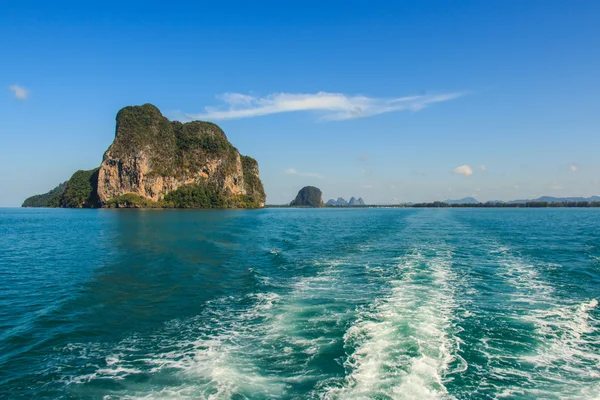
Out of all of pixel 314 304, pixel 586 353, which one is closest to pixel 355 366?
pixel 314 304

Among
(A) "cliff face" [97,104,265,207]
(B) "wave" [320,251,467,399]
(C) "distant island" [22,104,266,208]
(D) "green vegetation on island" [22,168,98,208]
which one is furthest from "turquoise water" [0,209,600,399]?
(D) "green vegetation on island" [22,168,98,208]

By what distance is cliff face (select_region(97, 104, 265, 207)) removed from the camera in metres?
136

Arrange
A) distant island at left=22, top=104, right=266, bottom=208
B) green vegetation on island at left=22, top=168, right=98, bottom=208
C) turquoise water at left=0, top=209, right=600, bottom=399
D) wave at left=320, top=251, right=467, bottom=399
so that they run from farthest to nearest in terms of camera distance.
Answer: green vegetation on island at left=22, top=168, right=98, bottom=208 → distant island at left=22, top=104, right=266, bottom=208 → turquoise water at left=0, top=209, right=600, bottom=399 → wave at left=320, top=251, right=467, bottom=399

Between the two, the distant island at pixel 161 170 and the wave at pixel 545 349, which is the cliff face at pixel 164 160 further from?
the wave at pixel 545 349

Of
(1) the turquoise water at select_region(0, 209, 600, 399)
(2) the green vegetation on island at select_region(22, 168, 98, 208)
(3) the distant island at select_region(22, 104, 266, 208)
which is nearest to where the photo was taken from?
(1) the turquoise water at select_region(0, 209, 600, 399)

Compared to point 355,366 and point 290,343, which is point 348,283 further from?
point 355,366

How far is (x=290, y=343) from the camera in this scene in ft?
32.5

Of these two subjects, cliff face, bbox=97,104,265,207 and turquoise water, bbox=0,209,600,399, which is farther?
cliff face, bbox=97,104,265,207

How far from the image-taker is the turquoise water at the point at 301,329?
25.2 feet

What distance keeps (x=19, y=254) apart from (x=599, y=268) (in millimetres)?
35784

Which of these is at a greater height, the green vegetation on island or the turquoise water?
the green vegetation on island

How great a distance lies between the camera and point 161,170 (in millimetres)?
143375

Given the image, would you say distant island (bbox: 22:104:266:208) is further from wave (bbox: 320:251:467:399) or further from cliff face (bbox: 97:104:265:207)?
wave (bbox: 320:251:467:399)

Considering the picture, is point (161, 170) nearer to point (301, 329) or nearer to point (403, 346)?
point (301, 329)
